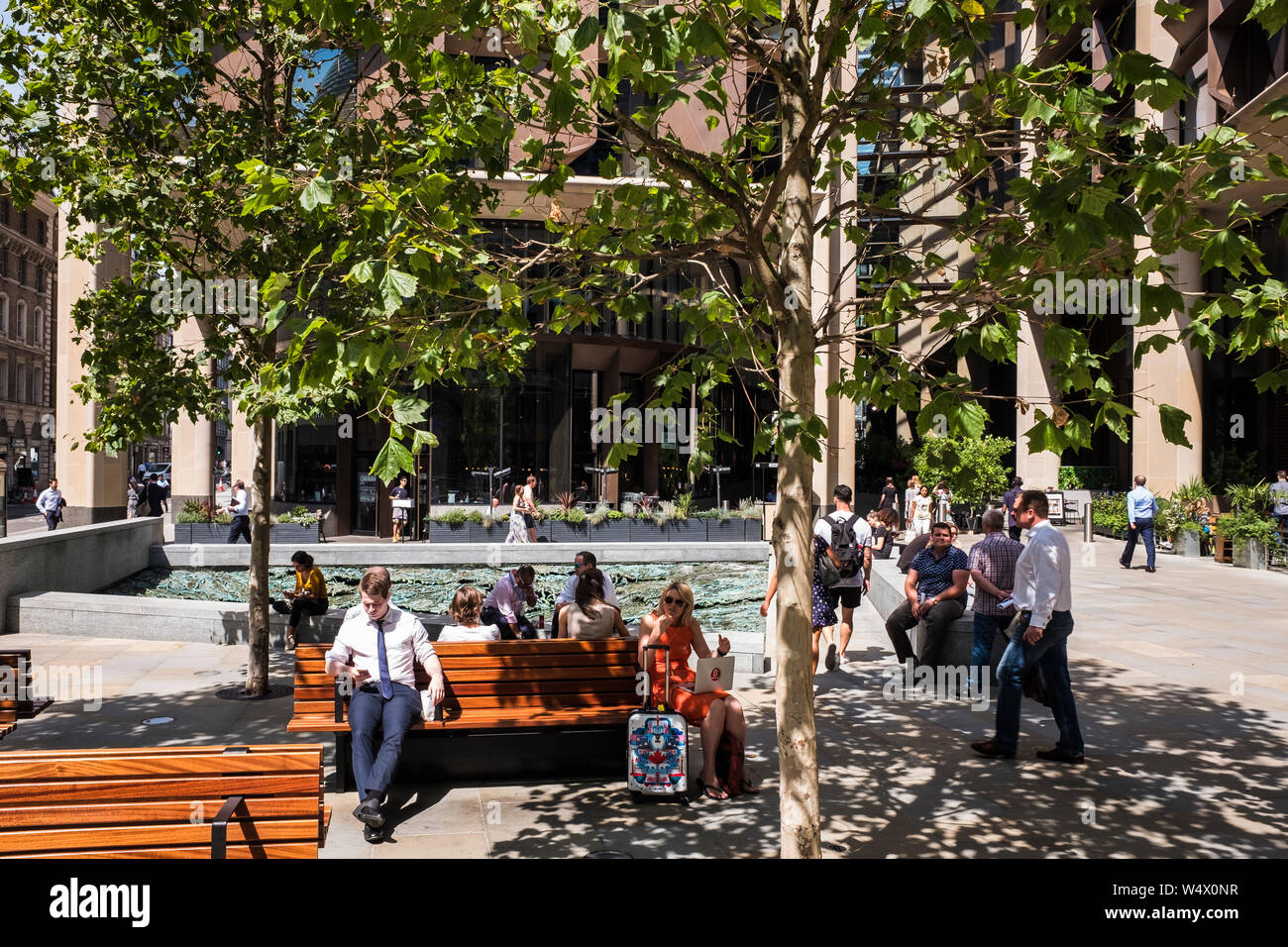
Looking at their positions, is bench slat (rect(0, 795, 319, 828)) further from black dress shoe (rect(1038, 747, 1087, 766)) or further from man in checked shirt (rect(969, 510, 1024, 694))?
man in checked shirt (rect(969, 510, 1024, 694))

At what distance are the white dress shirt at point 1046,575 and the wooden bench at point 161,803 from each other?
5195mm

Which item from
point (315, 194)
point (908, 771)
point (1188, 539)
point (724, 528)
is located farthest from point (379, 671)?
point (1188, 539)

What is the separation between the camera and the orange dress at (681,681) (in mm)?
6945

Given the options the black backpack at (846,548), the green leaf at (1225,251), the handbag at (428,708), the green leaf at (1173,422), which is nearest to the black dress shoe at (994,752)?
the black backpack at (846,548)

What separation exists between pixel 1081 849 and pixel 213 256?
9.43m

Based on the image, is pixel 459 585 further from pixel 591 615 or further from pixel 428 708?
pixel 428 708

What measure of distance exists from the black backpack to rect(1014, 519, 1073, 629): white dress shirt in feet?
10.5

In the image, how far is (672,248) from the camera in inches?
214

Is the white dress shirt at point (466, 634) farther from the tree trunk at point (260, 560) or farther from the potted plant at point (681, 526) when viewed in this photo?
the potted plant at point (681, 526)

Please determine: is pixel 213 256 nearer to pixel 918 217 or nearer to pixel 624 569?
pixel 918 217

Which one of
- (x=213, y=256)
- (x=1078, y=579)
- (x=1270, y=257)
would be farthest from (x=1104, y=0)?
(x=213, y=256)

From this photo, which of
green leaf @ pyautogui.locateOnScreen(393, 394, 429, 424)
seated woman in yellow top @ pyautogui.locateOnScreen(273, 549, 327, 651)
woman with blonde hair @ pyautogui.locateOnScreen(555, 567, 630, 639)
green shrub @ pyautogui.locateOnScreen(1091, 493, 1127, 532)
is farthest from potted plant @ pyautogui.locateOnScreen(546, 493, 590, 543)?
green leaf @ pyautogui.locateOnScreen(393, 394, 429, 424)

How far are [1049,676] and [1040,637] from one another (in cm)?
41
